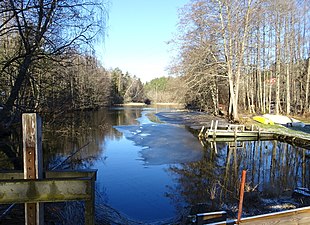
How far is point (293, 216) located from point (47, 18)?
6616mm

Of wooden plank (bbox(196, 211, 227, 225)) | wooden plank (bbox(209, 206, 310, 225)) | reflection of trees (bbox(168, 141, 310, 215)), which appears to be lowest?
reflection of trees (bbox(168, 141, 310, 215))

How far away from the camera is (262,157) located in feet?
40.1

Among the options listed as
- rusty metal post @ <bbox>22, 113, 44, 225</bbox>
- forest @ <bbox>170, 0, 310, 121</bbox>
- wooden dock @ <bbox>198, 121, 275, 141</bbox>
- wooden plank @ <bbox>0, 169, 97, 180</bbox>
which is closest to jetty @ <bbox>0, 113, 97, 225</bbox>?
rusty metal post @ <bbox>22, 113, 44, 225</bbox>

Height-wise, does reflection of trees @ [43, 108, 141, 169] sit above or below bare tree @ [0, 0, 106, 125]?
below

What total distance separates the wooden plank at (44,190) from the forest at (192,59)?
15.3 feet

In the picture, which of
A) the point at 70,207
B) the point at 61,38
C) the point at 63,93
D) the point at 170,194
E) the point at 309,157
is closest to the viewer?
the point at 70,207

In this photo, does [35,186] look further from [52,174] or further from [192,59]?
[192,59]

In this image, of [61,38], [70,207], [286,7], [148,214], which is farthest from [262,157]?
[286,7]

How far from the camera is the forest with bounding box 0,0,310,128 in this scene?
6.28 m

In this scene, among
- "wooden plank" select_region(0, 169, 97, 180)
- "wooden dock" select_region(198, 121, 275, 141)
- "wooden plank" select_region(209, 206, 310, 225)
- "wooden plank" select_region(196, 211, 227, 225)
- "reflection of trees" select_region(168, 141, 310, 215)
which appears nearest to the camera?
"wooden plank" select_region(0, 169, 97, 180)

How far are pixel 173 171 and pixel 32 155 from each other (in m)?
8.08

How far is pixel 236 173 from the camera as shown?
941 centimetres

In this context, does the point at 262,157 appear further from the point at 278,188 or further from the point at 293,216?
the point at 293,216

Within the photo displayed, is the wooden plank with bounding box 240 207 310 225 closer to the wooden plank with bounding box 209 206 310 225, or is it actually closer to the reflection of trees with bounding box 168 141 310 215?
the wooden plank with bounding box 209 206 310 225
